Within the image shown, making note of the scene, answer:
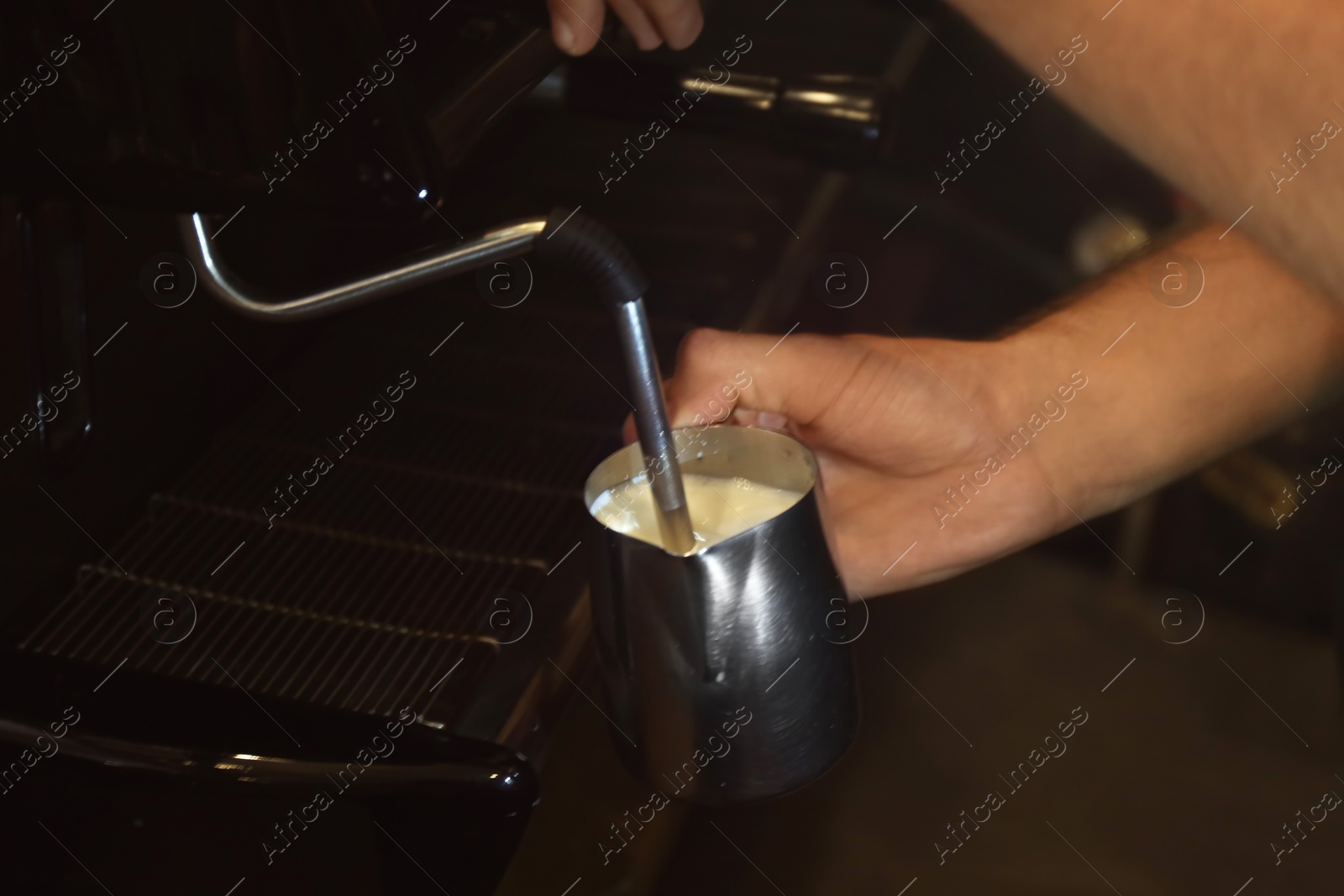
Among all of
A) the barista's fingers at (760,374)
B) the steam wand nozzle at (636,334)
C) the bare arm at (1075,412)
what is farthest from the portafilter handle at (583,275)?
the bare arm at (1075,412)

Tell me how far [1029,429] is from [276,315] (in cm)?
39

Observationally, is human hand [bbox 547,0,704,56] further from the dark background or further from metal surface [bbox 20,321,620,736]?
metal surface [bbox 20,321,620,736]

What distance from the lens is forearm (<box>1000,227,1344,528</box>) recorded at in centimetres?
58

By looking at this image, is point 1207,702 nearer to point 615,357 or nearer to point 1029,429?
point 1029,429

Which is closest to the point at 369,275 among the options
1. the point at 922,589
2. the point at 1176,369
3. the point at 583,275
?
the point at 583,275

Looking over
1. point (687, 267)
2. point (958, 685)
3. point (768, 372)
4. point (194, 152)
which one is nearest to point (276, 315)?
point (194, 152)

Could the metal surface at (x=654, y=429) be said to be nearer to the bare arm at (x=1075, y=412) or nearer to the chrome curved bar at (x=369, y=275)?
the chrome curved bar at (x=369, y=275)

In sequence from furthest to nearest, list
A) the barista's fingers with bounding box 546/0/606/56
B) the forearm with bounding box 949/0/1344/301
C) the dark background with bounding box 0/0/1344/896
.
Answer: the dark background with bounding box 0/0/1344/896 < the barista's fingers with bounding box 546/0/606/56 < the forearm with bounding box 949/0/1344/301

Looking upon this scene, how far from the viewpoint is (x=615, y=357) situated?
0.67 meters

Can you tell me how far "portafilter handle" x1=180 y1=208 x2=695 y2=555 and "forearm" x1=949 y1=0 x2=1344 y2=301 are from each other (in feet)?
0.52

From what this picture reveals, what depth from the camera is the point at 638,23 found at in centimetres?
49

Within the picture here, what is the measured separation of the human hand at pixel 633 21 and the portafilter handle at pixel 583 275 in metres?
0.13

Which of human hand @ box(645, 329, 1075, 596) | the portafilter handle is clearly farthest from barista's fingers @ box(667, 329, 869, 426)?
the portafilter handle

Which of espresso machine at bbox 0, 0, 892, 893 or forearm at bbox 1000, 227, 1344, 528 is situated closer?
espresso machine at bbox 0, 0, 892, 893
